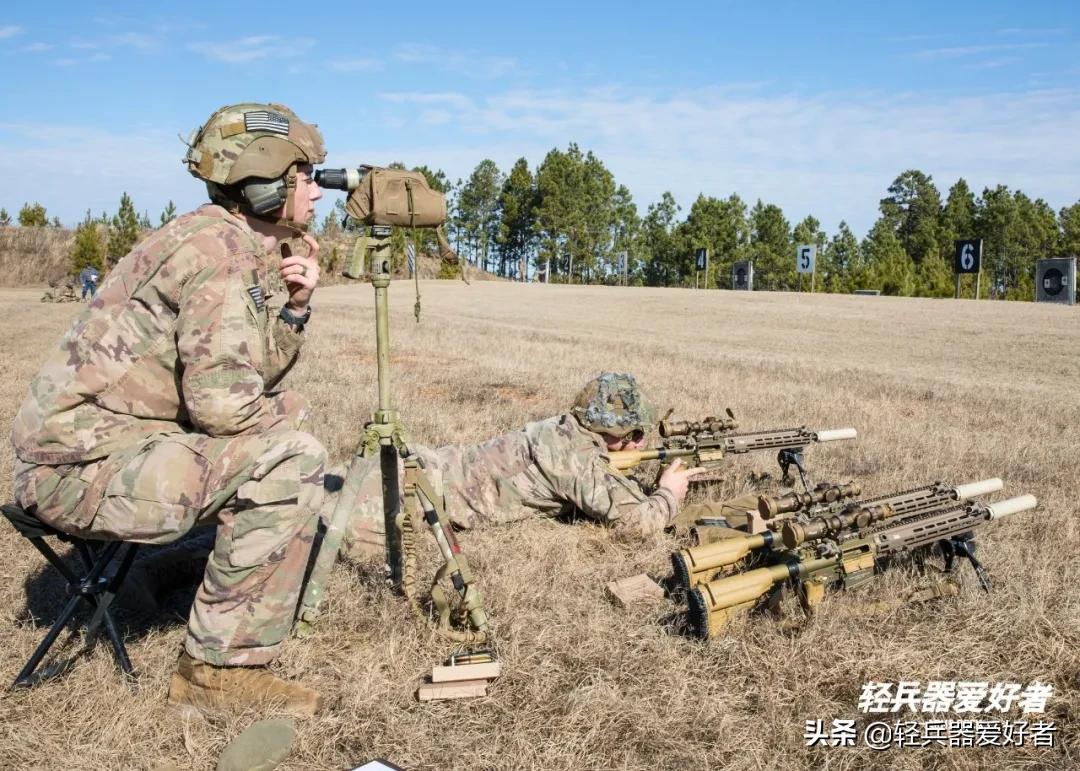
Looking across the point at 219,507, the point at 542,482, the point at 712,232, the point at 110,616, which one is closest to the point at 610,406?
the point at 542,482

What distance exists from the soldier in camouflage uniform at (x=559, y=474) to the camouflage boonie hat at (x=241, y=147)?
8.71ft

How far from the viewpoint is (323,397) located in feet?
36.0

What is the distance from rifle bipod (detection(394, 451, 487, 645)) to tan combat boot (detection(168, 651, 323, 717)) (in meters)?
0.83

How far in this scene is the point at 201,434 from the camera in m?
3.67

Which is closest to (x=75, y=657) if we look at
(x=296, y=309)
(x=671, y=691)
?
(x=296, y=309)

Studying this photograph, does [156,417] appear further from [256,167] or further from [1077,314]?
[1077,314]

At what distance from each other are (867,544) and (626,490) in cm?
186

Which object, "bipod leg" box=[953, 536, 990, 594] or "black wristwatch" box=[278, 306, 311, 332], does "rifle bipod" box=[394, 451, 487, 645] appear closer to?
"black wristwatch" box=[278, 306, 311, 332]

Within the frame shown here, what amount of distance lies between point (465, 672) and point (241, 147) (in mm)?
2704

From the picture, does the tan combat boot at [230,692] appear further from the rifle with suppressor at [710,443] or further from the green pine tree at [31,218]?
the green pine tree at [31,218]

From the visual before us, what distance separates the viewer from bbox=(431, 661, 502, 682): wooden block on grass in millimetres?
3879

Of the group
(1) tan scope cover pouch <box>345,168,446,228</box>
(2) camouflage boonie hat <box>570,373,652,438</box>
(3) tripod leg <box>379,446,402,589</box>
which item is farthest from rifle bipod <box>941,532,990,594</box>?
(1) tan scope cover pouch <box>345,168,446,228</box>

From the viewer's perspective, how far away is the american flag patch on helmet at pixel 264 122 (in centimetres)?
380

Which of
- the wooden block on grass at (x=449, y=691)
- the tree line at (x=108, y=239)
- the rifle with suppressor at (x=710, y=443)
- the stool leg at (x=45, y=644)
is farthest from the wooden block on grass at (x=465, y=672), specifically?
the tree line at (x=108, y=239)
